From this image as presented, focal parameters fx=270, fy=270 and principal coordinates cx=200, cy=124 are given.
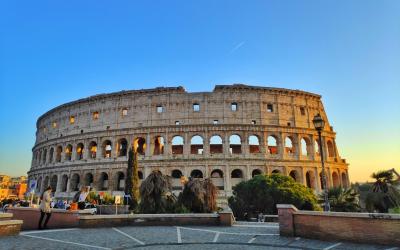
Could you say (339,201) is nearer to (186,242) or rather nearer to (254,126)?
(254,126)

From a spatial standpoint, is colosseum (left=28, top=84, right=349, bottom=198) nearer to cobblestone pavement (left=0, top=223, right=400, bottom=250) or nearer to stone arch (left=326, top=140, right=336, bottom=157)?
stone arch (left=326, top=140, right=336, bottom=157)

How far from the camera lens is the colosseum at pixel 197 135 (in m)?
35.8

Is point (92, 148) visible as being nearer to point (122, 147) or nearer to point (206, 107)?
point (122, 147)

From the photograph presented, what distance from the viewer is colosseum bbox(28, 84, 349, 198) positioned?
3584cm

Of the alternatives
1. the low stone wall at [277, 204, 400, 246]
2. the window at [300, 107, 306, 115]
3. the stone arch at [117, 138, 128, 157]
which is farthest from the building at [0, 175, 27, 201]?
the low stone wall at [277, 204, 400, 246]

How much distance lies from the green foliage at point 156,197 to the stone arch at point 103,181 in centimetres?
2479

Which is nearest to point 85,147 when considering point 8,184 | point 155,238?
point 155,238

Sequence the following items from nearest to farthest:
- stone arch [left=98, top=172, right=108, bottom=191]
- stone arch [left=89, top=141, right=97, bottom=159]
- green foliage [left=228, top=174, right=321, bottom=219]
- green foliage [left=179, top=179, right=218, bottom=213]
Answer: green foliage [left=179, top=179, right=218, bottom=213]
green foliage [left=228, top=174, right=321, bottom=219]
stone arch [left=98, top=172, right=108, bottom=191]
stone arch [left=89, top=141, right=97, bottom=159]

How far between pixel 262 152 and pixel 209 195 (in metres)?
20.8

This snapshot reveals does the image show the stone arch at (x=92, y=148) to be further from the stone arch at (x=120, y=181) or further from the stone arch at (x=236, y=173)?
the stone arch at (x=236, y=173)

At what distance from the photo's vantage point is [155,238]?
8.88m

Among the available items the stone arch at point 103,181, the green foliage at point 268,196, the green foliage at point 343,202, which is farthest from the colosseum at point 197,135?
the green foliage at point 343,202

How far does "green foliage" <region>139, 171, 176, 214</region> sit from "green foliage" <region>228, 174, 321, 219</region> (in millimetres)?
11164

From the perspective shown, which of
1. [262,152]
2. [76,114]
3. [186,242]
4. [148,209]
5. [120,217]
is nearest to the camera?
[186,242]
